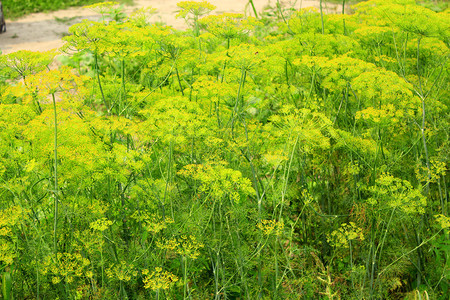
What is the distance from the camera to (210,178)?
2.42 m

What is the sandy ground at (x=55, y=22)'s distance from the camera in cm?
864

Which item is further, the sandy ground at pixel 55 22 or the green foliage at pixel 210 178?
the sandy ground at pixel 55 22

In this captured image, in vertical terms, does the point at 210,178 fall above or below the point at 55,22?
below

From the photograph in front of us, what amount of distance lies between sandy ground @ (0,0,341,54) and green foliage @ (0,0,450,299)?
5281 millimetres

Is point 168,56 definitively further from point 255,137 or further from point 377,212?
point 377,212

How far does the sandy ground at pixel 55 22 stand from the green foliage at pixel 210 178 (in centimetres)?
528

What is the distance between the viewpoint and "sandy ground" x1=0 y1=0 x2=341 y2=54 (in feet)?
28.3

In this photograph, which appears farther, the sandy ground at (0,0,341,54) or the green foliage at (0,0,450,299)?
the sandy ground at (0,0,341,54)

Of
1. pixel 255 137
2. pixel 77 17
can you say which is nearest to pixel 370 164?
pixel 255 137

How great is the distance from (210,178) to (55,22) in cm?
937

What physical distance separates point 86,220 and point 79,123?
2.11 ft

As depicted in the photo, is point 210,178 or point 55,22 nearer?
point 210,178

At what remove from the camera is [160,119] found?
9.16ft

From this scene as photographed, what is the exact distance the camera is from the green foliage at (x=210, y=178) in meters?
2.58
